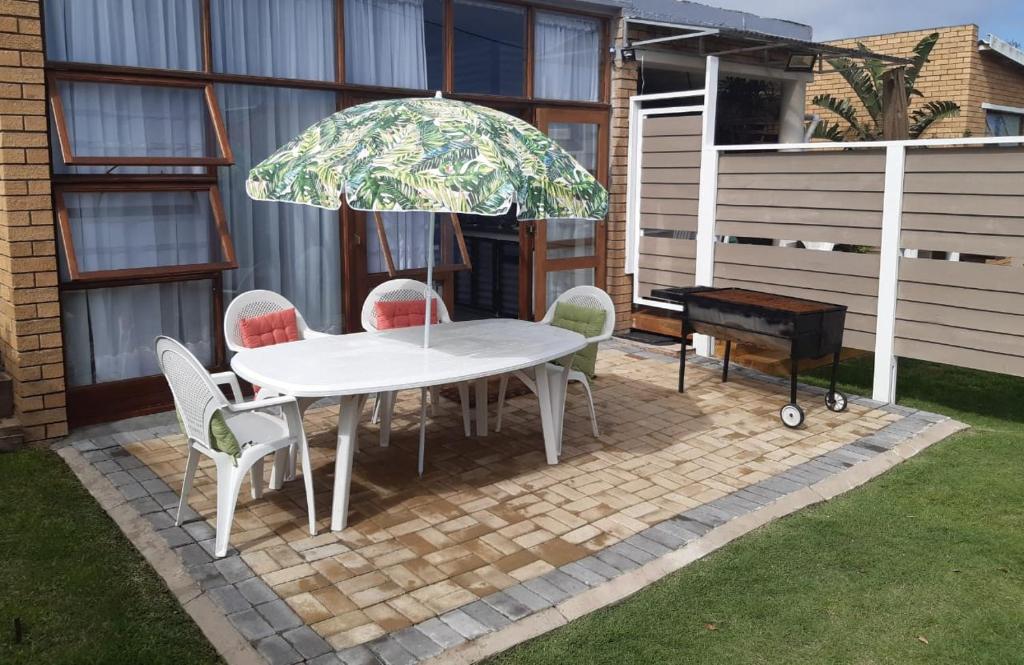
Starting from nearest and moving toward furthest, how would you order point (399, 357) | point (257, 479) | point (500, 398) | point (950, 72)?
point (257, 479), point (399, 357), point (500, 398), point (950, 72)

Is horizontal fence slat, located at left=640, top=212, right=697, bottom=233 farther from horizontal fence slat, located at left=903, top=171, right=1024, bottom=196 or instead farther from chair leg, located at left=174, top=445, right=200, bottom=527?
chair leg, located at left=174, top=445, right=200, bottom=527

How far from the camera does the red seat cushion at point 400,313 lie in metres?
6.86

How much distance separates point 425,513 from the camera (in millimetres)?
5133

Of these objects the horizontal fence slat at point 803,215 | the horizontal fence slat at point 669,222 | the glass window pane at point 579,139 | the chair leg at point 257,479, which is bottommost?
the chair leg at point 257,479

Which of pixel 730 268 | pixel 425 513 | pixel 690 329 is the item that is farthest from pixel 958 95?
pixel 425 513

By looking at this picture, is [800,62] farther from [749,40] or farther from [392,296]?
[392,296]

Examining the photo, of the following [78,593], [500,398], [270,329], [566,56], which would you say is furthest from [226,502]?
[566,56]

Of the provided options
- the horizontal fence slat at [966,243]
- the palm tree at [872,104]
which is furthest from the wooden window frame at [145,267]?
the palm tree at [872,104]

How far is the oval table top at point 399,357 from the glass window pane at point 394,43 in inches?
105

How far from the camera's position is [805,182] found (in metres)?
8.10

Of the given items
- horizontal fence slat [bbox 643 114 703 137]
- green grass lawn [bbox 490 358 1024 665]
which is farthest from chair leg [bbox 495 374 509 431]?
horizontal fence slat [bbox 643 114 703 137]

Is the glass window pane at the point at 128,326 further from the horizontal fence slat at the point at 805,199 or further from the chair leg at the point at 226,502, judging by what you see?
the horizontal fence slat at the point at 805,199

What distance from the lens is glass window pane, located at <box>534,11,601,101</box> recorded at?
365 inches

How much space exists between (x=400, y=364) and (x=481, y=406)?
1351 mm
